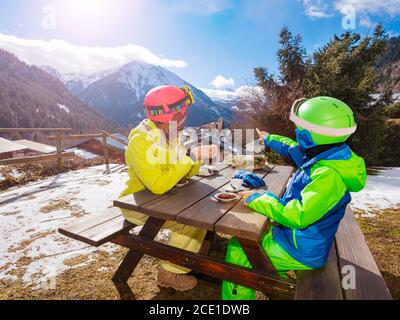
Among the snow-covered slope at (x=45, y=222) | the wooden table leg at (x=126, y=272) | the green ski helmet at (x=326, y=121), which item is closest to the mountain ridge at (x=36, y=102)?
the snow-covered slope at (x=45, y=222)

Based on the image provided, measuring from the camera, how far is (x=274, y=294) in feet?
6.38

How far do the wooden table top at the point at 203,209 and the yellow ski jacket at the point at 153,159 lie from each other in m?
0.16

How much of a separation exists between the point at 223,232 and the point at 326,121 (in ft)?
3.69

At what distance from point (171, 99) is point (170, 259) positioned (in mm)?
1620

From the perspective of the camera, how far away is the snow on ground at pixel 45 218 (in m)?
3.31

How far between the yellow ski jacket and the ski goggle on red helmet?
12 cm

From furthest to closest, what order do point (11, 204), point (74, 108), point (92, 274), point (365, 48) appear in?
point (74, 108) < point (365, 48) < point (11, 204) < point (92, 274)

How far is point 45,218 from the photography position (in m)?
4.79

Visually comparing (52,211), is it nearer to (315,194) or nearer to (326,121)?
(315,194)

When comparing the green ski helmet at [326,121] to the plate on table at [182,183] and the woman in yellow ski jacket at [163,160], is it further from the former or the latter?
the plate on table at [182,183]

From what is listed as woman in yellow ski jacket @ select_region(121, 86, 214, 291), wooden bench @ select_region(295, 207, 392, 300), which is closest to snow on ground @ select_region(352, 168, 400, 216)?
wooden bench @ select_region(295, 207, 392, 300)

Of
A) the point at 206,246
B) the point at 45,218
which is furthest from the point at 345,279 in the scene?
the point at 45,218

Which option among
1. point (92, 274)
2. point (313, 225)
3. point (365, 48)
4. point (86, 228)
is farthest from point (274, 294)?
point (365, 48)
